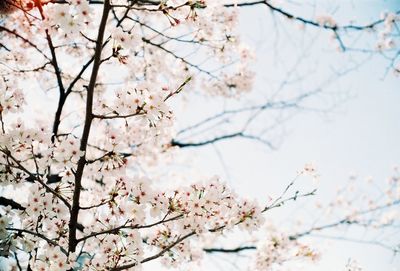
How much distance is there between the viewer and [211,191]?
3.02 m

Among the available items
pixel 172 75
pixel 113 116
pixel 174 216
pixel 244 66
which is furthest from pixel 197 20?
pixel 244 66

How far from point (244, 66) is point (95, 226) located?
5165 mm

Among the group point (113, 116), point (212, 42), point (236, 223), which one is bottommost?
point (236, 223)

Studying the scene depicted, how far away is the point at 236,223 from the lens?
3.24 m

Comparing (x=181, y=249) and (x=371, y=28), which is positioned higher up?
(x=371, y=28)

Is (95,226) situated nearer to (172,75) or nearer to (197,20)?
(197,20)

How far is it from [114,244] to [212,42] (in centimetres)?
315

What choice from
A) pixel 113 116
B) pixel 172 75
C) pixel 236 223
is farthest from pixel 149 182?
pixel 172 75

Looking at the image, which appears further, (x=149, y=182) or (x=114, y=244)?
(x=114, y=244)

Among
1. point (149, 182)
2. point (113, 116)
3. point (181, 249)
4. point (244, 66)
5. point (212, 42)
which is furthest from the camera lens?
point (244, 66)

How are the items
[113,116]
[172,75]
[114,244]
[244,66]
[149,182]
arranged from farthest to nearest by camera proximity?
[244,66] < [172,75] < [114,244] < [149,182] < [113,116]

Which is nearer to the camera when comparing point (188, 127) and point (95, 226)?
point (95, 226)

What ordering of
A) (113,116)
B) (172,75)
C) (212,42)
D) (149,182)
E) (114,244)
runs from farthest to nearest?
(172,75) < (212,42) < (114,244) < (149,182) < (113,116)

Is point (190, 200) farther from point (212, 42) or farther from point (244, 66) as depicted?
point (244, 66)
